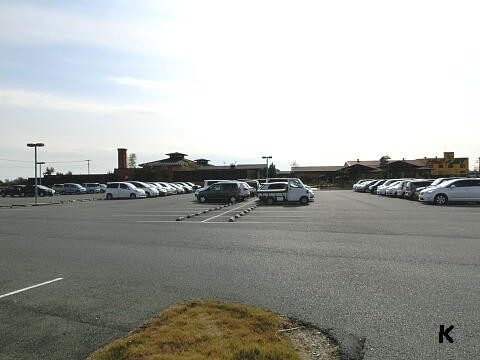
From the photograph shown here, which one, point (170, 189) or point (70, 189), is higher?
point (170, 189)

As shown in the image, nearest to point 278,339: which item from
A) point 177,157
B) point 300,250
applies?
point 300,250

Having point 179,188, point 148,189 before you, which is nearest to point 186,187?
point 179,188

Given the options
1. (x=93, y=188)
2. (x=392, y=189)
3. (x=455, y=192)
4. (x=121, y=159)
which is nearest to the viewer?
(x=455, y=192)

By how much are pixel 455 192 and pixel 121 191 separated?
94.8ft

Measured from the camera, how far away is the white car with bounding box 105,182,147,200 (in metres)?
38.2

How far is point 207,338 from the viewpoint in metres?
4.26

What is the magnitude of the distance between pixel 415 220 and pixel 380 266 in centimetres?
882

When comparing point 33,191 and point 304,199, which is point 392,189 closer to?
point 304,199

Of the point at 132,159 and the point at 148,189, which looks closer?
the point at 148,189

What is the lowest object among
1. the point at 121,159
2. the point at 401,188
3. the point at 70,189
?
the point at 70,189

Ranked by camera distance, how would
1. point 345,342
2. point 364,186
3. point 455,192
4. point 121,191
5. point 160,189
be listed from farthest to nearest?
point 364,186 → point 160,189 → point 121,191 → point 455,192 → point 345,342

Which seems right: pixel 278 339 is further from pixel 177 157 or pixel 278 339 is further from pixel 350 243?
pixel 177 157

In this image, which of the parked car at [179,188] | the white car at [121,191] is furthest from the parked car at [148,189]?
the parked car at [179,188]

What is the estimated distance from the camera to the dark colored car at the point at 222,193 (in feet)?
96.6
